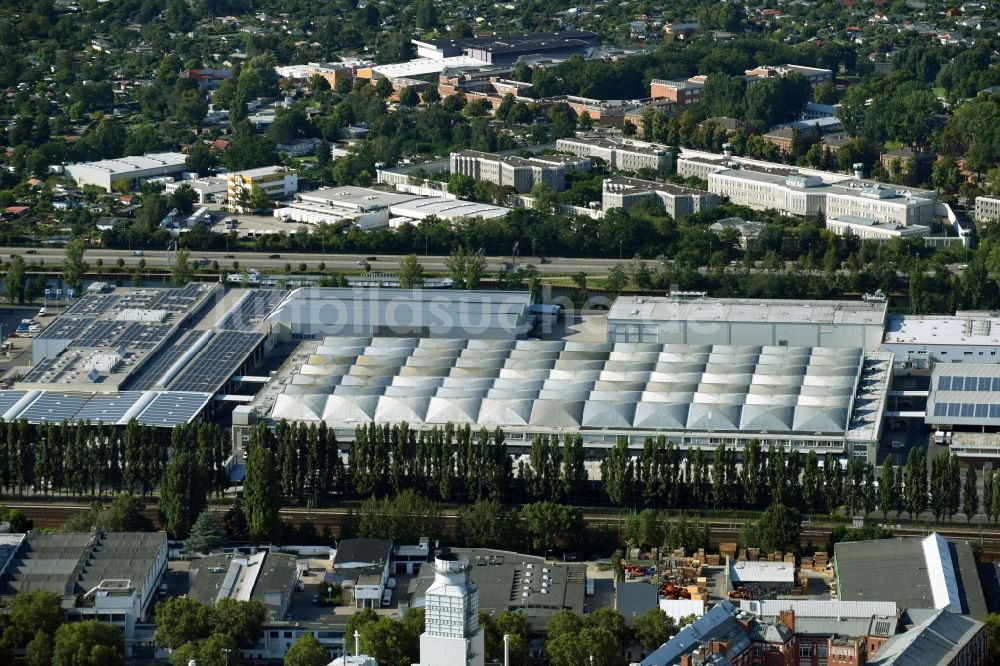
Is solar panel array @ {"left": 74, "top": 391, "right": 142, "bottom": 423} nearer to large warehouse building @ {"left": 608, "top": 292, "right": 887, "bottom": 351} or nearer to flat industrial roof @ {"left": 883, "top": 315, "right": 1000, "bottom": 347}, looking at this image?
large warehouse building @ {"left": 608, "top": 292, "right": 887, "bottom": 351}

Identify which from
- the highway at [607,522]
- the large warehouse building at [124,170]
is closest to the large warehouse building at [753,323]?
the highway at [607,522]

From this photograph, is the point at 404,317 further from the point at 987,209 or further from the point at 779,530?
the point at 987,209

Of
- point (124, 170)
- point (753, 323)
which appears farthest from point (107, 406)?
point (124, 170)

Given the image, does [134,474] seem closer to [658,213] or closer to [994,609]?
[994,609]

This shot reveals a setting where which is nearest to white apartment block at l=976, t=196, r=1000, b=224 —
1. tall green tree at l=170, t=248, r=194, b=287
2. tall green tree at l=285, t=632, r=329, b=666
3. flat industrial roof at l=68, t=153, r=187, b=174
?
tall green tree at l=170, t=248, r=194, b=287

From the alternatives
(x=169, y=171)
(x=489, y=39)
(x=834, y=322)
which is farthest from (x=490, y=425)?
(x=489, y=39)

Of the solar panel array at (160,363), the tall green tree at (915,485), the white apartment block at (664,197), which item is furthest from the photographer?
the white apartment block at (664,197)

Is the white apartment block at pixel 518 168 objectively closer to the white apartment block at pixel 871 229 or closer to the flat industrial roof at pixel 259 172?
the flat industrial roof at pixel 259 172
